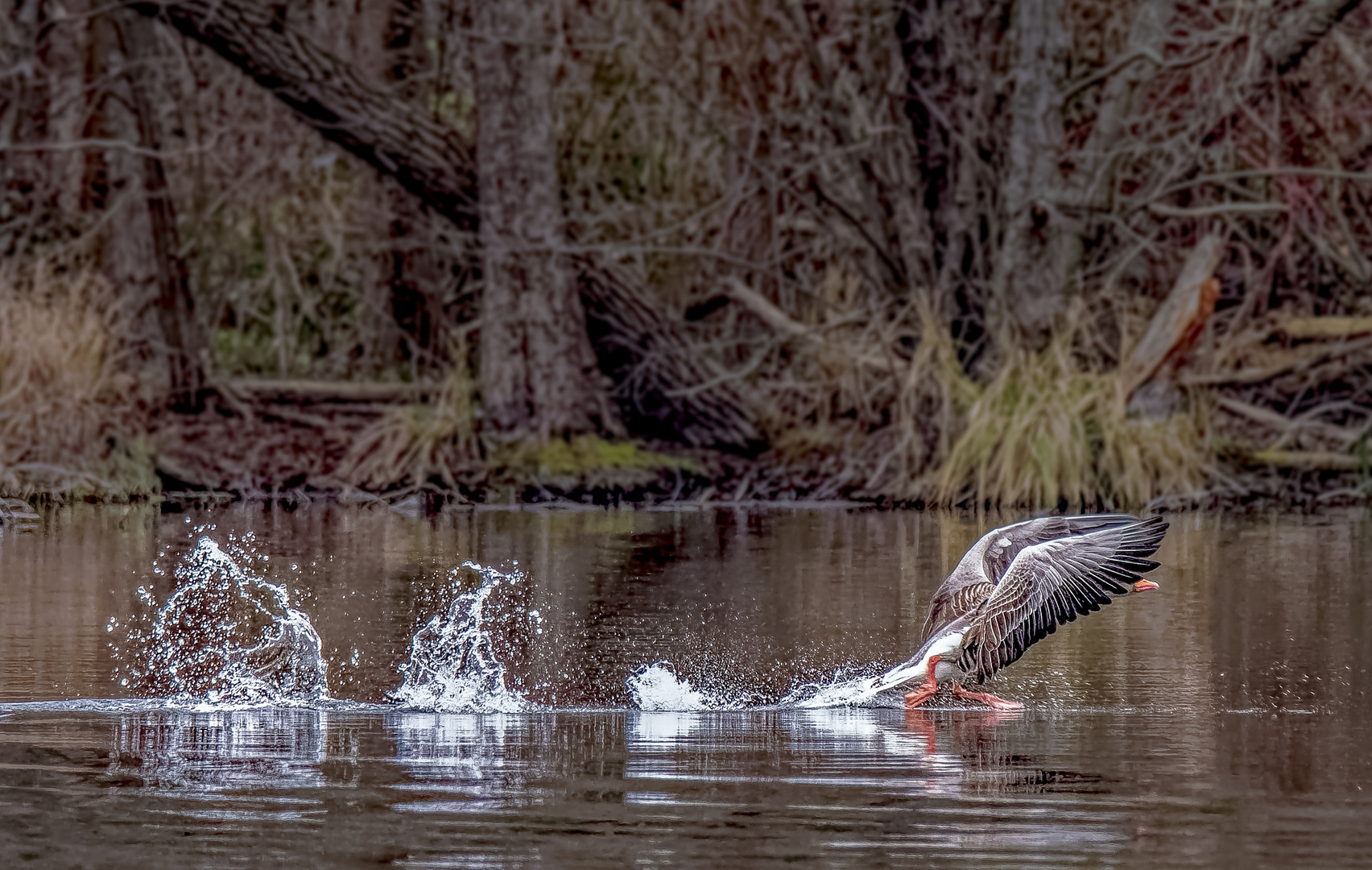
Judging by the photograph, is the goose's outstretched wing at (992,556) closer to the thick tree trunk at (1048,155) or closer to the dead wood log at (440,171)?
the thick tree trunk at (1048,155)

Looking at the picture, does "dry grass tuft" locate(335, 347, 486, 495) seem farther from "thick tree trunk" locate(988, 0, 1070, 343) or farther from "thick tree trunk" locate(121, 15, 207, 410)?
"thick tree trunk" locate(988, 0, 1070, 343)

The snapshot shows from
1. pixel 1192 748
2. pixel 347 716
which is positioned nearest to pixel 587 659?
pixel 347 716

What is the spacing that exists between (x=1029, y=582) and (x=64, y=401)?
1261 centimetres

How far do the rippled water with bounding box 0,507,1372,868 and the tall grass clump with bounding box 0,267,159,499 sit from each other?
4.95 metres

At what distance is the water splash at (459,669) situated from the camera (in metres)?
8.17

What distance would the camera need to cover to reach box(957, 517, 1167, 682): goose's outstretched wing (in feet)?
24.8

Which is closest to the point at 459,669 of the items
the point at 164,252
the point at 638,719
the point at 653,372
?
the point at 638,719

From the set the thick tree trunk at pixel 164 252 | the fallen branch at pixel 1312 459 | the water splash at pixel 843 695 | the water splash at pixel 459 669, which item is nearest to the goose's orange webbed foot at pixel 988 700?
the water splash at pixel 843 695

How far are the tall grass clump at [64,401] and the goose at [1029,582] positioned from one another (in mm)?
11888

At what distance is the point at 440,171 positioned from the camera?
20.3 metres

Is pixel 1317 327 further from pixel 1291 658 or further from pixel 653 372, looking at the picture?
pixel 1291 658

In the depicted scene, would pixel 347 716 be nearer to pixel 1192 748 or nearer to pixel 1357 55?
pixel 1192 748

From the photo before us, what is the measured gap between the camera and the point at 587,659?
906 centimetres

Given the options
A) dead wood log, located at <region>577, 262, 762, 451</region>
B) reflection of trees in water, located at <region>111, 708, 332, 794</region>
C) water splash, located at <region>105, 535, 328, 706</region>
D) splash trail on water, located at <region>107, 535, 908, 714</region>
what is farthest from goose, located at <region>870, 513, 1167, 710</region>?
dead wood log, located at <region>577, 262, 762, 451</region>
